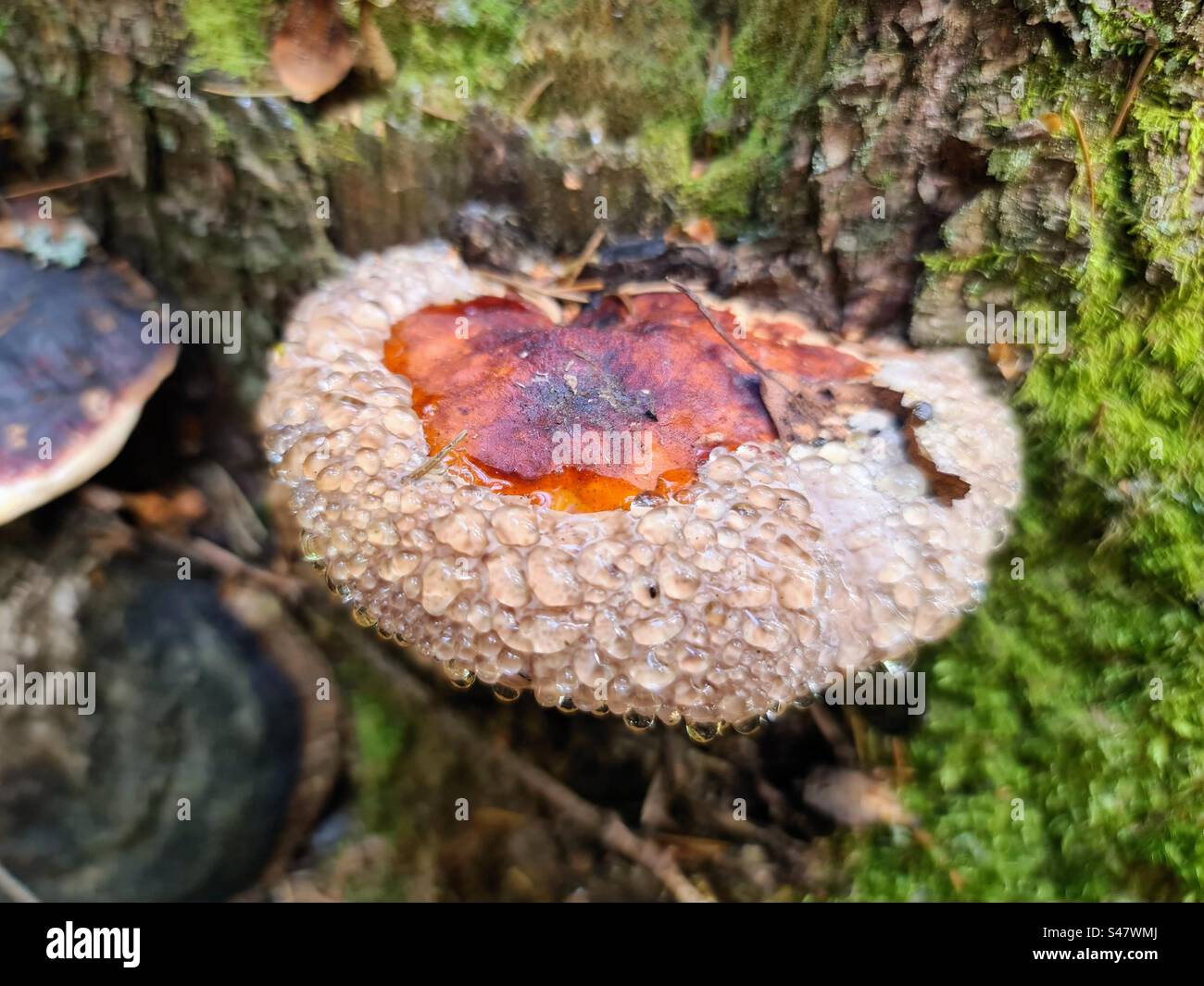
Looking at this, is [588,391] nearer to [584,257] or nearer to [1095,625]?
[584,257]

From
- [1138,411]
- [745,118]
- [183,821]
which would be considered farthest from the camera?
[745,118]

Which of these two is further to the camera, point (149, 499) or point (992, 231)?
point (149, 499)

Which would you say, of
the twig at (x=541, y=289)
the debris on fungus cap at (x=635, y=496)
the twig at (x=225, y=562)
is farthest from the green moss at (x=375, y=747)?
the twig at (x=541, y=289)

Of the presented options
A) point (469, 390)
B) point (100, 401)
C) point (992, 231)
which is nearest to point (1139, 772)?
point (992, 231)

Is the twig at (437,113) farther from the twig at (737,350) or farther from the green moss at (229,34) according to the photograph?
the twig at (737,350)

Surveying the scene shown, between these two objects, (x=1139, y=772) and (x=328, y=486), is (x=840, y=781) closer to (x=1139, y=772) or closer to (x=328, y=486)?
(x=1139, y=772)
